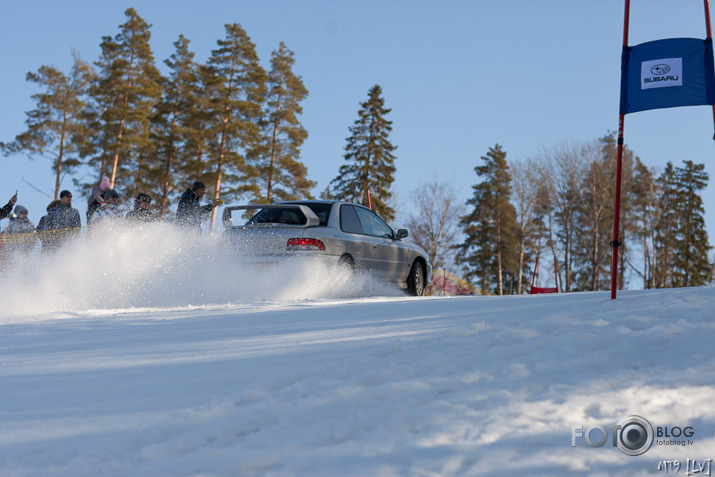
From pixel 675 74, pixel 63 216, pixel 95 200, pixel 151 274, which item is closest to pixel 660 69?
pixel 675 74

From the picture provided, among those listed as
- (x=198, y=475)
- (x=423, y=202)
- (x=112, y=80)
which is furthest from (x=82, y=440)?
(x=423, y=202)

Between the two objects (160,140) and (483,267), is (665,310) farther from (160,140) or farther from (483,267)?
(483,267)

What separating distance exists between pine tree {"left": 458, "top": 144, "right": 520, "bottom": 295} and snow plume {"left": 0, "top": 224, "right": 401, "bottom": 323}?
127 feet

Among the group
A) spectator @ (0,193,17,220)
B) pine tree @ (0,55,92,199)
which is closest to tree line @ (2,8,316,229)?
pine tree @ (0,55,92,199)

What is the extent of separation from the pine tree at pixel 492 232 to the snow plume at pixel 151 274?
38709 millimetres

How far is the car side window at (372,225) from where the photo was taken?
36.1 feet

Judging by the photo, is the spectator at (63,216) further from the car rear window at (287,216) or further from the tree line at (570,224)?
the tree line at (570,224)

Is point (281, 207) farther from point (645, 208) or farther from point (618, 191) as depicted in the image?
point (645, 208)

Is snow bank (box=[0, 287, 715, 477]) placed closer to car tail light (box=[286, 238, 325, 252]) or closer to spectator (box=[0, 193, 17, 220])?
car tail light (box=[286, 238, 325, 252])

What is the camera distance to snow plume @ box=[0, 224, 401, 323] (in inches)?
360

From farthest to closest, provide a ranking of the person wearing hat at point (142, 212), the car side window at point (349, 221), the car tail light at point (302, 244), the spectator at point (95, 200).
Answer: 1. the spectator at point (95, 200)
2. the car side window at point (349, 221)
3. the person wearing hat at point (142, 212)
4. the car tail light at point (302, 244)

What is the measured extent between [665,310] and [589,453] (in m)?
3.08

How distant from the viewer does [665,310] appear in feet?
16.9

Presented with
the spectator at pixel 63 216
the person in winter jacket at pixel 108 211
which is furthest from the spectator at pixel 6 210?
the person in winter jacket at pixel 108 211
